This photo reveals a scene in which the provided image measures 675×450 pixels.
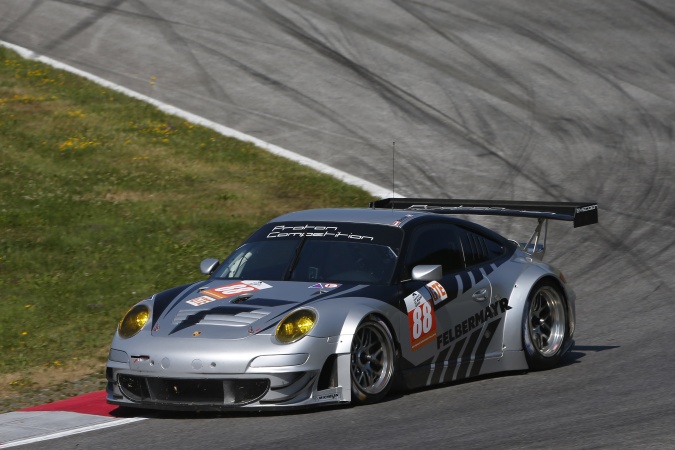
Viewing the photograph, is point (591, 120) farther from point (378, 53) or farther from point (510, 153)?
point (378, 53)

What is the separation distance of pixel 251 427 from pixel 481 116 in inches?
518

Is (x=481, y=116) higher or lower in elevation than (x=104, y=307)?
higher

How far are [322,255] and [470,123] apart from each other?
36.3ft

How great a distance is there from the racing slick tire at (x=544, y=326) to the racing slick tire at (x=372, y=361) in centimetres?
153

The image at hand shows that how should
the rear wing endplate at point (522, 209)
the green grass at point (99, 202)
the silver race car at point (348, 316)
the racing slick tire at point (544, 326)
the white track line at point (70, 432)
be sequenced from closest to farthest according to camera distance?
the white track line at point (70, 432) < the silver race car at point (348, 316) < the racing slick tire at point (544, 326) < the rear wing endplate at point (522, 209) < the green grass at point (99, 202)

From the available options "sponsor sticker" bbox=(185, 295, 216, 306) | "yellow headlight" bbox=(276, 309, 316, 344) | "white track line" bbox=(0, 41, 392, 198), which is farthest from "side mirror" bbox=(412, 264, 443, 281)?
"white track line" bbox=(0, 41, 392, 198)

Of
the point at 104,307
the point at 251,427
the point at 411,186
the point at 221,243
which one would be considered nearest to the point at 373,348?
the point at 251,427

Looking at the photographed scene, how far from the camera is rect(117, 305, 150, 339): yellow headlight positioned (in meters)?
8.16

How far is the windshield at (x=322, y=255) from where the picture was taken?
28.3 feet

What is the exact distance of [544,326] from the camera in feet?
31.6

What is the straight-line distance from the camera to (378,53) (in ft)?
73.6

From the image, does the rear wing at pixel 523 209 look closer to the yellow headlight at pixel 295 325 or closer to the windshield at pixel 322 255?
the windshield at pixel 322 255

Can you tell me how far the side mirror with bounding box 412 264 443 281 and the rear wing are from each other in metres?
1.30

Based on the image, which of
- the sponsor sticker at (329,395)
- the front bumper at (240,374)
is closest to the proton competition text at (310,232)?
the front bumper at (240,374)
